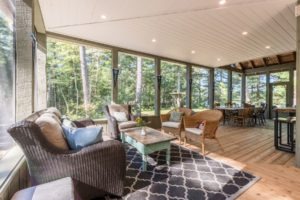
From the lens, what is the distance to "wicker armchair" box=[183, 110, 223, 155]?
386cm

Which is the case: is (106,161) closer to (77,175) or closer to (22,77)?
(77,175)

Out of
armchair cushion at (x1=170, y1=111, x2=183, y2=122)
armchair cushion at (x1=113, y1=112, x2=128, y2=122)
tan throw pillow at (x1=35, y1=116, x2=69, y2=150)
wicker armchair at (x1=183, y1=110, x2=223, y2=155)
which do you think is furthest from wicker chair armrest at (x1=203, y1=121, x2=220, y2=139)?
tan throw pillow at (x1=35, y1=116, x2=69, y2=150)

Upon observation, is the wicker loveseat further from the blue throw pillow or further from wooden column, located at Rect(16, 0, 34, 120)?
wooden column, located at Rect(16, 0, 34, 120)

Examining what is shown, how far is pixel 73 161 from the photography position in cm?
188

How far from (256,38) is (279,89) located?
670cm

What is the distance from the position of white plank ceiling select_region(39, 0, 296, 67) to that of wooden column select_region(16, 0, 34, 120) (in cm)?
82

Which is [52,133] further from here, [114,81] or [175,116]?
[114,81]

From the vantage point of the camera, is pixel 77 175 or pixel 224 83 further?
pixel 224 83

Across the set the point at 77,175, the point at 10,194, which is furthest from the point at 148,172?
the point at 10,194

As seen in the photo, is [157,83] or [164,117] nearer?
[164,117]

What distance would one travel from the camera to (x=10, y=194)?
1.60 m

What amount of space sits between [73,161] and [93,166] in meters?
0.22

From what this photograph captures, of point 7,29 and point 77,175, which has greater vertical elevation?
point 7,29

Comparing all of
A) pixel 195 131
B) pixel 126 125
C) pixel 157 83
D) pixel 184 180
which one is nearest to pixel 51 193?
pixel 184 180
